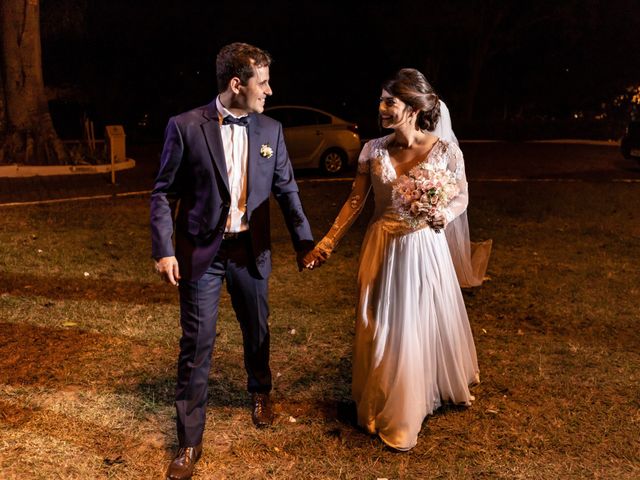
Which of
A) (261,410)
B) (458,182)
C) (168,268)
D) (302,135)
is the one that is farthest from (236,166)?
(302,135)

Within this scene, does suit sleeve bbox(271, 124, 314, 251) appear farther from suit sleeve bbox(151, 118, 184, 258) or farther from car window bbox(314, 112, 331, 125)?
car window bbox(314, 112, 331, 125)

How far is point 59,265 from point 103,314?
2000 millimetres

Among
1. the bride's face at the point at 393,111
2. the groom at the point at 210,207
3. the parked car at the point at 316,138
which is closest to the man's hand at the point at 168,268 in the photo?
the groom at the point at 210,207

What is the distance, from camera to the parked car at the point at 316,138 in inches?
664

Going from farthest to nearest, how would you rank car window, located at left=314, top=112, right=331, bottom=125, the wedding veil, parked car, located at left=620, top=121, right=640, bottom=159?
parked car, located at left=620, top=121, right=640, bottom=159
car window, located at left=314, top=112, right=331, bottom=125
the wedding veil

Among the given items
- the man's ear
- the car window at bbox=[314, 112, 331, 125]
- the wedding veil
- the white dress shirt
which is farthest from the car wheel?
the man's ear

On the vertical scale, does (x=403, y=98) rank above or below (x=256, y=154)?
above

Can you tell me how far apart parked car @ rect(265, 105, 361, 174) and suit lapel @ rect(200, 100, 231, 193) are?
12.7 m

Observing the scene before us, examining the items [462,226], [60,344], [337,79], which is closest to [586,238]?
[462,226]

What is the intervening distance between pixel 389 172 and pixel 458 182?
45cm

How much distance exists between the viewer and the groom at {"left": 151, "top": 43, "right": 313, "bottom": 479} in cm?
402

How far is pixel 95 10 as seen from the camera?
34.8 metres

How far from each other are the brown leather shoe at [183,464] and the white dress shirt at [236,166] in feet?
3.98

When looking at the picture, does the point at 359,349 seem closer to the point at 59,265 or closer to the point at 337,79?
the point at 59,265
